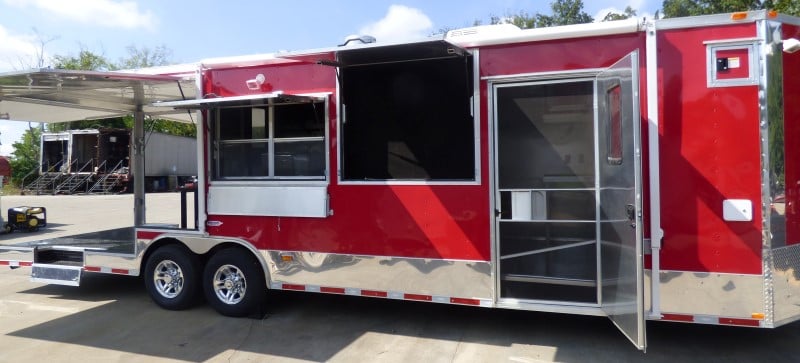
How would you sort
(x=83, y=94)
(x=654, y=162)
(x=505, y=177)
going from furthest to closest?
(x=83, y=94), (x=505, y=177), (x=654, y=162)

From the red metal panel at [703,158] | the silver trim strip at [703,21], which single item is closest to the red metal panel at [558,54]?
the silver trim strip at [703,21]

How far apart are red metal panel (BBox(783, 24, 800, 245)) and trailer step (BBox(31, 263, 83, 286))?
690 centimetres

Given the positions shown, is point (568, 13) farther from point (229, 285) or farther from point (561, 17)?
point (229, 285)

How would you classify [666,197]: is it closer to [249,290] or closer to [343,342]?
[343,342]

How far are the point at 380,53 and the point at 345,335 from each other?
267cm

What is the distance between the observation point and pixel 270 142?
5633mm

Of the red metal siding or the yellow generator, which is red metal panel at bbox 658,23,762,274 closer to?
the red metal siding

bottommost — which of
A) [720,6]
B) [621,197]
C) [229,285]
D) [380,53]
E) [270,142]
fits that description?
[229,285]

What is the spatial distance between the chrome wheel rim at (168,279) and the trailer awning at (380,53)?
2.79 meters

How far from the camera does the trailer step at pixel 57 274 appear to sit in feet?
20.0

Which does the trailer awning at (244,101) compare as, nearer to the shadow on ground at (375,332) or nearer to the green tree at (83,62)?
the shadow on ground at (375,332)

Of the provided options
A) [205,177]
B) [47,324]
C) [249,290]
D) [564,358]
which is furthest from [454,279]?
[47,324]

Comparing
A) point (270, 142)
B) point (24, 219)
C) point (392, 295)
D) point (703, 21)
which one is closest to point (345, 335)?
point (392, 295)

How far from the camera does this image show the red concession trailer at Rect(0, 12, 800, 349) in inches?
160
